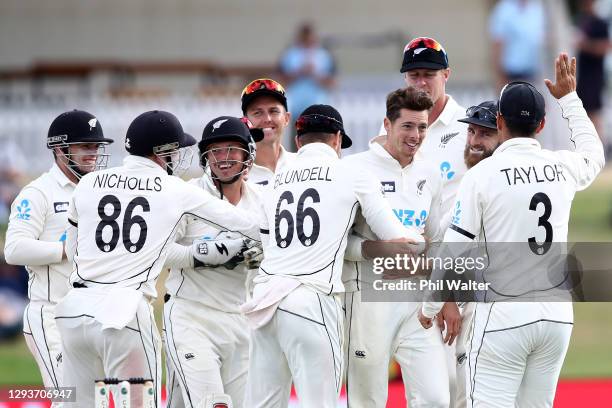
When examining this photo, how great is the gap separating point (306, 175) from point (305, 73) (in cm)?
1084

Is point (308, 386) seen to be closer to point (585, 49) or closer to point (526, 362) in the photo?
point (526, 362)

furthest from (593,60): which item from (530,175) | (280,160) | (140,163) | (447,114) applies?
(140,163)

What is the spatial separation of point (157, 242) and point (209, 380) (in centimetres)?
105

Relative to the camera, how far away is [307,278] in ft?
24.4

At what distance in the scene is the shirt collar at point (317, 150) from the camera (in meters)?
7.68

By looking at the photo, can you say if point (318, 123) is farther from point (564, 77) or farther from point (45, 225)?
point (45, 225)

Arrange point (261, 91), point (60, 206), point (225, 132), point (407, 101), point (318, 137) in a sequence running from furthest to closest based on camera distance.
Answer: point (261, 91) < point (60, 206) < point (225, 132) < point (407, 101) < point (318, 137)

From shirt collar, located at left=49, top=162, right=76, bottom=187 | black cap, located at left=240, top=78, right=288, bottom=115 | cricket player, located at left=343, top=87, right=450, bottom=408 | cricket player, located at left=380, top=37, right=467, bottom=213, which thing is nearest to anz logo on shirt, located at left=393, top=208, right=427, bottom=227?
cricket player, located at left=343, top=87, right=450, bottom=408

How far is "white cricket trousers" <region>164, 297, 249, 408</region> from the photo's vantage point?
8039mm

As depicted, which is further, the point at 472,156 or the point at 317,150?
the point at 472,156

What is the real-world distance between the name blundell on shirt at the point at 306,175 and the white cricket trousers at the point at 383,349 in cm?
92

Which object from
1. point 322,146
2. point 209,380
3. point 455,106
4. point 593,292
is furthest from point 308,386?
point 593,292

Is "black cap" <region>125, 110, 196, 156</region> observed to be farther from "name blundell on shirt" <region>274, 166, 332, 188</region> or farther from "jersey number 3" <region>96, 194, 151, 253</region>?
"name blundell on shirt" <region>274, 166, 332, 188</region>

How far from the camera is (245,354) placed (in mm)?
8391
